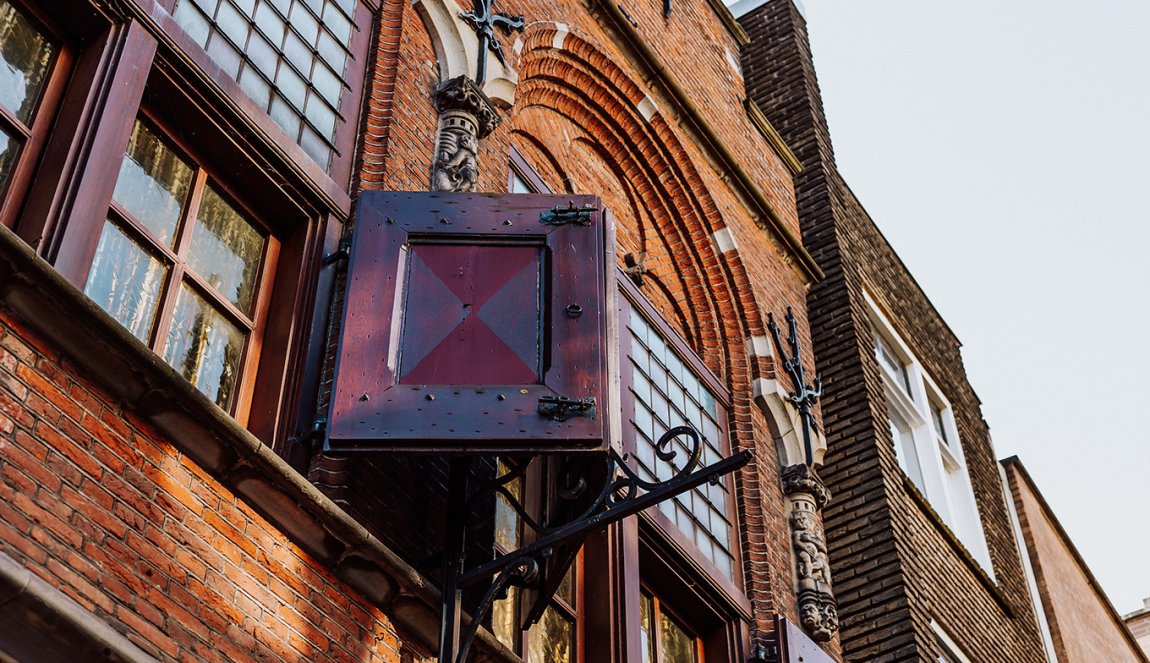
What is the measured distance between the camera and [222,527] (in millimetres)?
4742

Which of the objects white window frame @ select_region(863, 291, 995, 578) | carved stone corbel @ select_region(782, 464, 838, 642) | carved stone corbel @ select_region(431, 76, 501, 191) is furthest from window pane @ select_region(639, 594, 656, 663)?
white window frame @ select_region(863, 291, 995, 578)

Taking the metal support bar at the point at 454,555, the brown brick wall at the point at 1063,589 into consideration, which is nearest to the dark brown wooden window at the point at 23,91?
the metal support bar at the point at 454,555

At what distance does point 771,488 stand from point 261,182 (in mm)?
4782

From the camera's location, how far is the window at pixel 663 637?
785 cm

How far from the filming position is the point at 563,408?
5.45 metres

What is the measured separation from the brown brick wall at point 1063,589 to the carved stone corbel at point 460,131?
368 inches

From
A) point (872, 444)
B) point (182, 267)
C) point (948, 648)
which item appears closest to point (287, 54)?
point (182, 267)

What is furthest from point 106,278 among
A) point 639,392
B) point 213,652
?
point 639,392

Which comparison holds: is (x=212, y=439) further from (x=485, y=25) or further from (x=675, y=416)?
(x=675, y=416)

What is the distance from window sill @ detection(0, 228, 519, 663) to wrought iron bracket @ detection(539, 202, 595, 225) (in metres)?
1.69

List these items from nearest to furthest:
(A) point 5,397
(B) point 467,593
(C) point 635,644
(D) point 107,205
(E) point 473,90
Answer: (A) point 5,397 → (D) point 107,205 → (B) point 467,593 → (C) point 635,644 → (E) point 473,90

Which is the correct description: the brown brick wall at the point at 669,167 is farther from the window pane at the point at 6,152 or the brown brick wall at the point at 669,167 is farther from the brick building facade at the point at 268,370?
the window pane at the point at 6,152

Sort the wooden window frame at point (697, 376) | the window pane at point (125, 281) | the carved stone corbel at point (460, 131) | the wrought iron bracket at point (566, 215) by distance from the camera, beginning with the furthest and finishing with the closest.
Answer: the wooden window frame at point (697, 376)
the carved stone corbel at point (460, 131)
the wrought iron bracket at point (566, 215)
the window pane at point (125, 281)

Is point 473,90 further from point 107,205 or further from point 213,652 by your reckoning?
point 213,652
